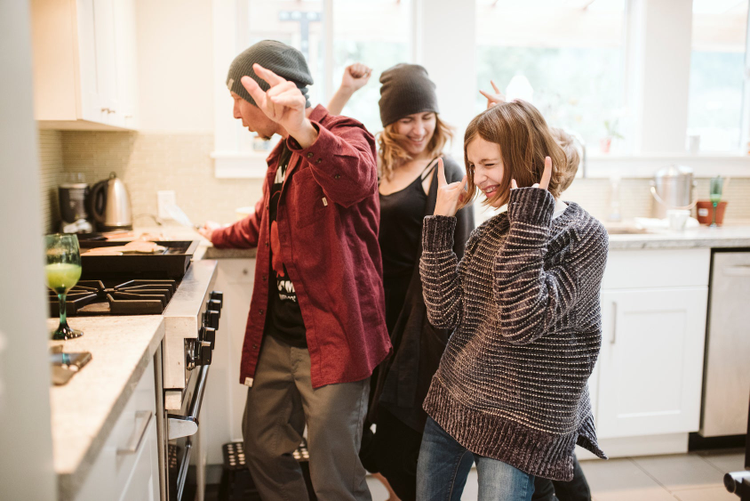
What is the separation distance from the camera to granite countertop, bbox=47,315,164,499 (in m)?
0.68

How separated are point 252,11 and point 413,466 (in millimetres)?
Result: 2187

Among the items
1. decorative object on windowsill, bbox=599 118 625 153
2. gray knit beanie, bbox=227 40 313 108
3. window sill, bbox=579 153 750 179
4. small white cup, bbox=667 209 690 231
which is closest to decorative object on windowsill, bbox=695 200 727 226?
window sill, bbox=579 153 750 179

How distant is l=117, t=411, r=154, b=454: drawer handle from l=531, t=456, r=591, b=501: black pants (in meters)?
1.10

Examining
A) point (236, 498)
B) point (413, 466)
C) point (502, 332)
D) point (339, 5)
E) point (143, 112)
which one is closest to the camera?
point (502, 332)

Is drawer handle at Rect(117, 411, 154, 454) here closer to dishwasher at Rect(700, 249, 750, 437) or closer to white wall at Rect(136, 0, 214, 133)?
white wall at Rect(136, 0, 214, 133)

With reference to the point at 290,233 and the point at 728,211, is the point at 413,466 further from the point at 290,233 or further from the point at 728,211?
the point at 728,211

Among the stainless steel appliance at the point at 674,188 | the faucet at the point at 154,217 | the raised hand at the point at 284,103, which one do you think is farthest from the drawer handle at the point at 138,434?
the stainless steel appliance at the point at 674,188

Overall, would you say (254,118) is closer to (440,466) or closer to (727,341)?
(440,466)

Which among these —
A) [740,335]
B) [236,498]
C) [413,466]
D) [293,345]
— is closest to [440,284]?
[293,345]

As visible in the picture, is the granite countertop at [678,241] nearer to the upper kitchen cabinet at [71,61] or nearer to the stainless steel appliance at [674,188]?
the stainless steel appliance at [674,188]

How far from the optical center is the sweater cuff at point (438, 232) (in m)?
1.41

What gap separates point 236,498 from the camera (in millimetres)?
2223

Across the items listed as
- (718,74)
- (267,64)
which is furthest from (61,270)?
(718,74)

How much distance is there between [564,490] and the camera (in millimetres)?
1771
